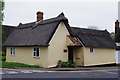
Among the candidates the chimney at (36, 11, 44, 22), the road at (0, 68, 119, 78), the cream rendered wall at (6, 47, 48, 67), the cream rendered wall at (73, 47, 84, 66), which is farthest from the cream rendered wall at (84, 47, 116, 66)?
the chimney at (36, 11, 44, 22)

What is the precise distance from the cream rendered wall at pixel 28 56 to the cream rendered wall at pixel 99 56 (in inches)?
227

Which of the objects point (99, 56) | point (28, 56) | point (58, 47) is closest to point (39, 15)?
point (28, 56)

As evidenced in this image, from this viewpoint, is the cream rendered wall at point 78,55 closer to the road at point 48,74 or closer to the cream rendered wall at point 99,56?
the cream rendered wall at point 99,56

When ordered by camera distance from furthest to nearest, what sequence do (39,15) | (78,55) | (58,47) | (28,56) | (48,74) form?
(39,15), (78,55), (28,56), (58,47), (48,74)

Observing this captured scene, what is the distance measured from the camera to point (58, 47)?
20.2m

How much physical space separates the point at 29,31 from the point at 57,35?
5.44 meters

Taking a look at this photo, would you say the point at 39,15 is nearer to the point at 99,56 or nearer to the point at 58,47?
the point at 58,47

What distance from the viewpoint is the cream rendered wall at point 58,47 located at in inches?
762

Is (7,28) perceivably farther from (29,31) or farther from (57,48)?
(57,48)

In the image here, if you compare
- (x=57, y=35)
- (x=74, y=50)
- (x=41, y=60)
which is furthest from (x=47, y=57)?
(x=74, y=50)

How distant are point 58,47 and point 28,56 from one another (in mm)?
4405

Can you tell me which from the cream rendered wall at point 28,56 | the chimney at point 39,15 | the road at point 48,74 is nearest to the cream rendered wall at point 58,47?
the cream rendered wall at point 28,56

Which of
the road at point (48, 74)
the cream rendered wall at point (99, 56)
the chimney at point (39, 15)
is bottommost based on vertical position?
the road at point (48, 74)

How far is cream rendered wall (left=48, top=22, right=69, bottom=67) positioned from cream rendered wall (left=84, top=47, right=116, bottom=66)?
3027 millimetres
